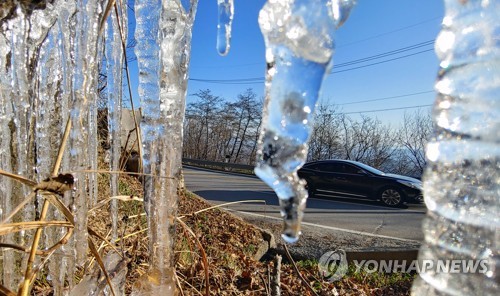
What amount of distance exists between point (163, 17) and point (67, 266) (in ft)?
3.11

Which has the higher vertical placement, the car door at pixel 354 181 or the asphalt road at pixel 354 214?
the car door at pixel 354 181

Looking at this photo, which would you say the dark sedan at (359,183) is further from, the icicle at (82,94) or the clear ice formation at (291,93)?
the clear ice formation at (291,93)

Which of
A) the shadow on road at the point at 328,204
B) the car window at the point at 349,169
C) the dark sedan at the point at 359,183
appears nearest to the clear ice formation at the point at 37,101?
the shadow on road at the point at 328,204

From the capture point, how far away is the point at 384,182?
365 inches

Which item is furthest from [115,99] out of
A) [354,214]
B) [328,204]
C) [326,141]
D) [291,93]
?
[326,141]

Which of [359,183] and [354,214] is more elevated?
[359,183]

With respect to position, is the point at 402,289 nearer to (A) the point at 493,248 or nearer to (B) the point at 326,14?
(A) the point at 493,248

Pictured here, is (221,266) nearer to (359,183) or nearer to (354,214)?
(354,214)

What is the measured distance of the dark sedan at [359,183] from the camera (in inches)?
353

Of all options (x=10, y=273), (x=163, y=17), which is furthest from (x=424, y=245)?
(x=10, y=273)

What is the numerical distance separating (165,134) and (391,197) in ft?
30.4

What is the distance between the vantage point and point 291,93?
0.53m

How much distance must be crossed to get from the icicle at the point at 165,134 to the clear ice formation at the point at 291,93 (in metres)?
0.57

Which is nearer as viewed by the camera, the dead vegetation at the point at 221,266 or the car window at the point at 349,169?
the dead vegetation at the point at 221,266
